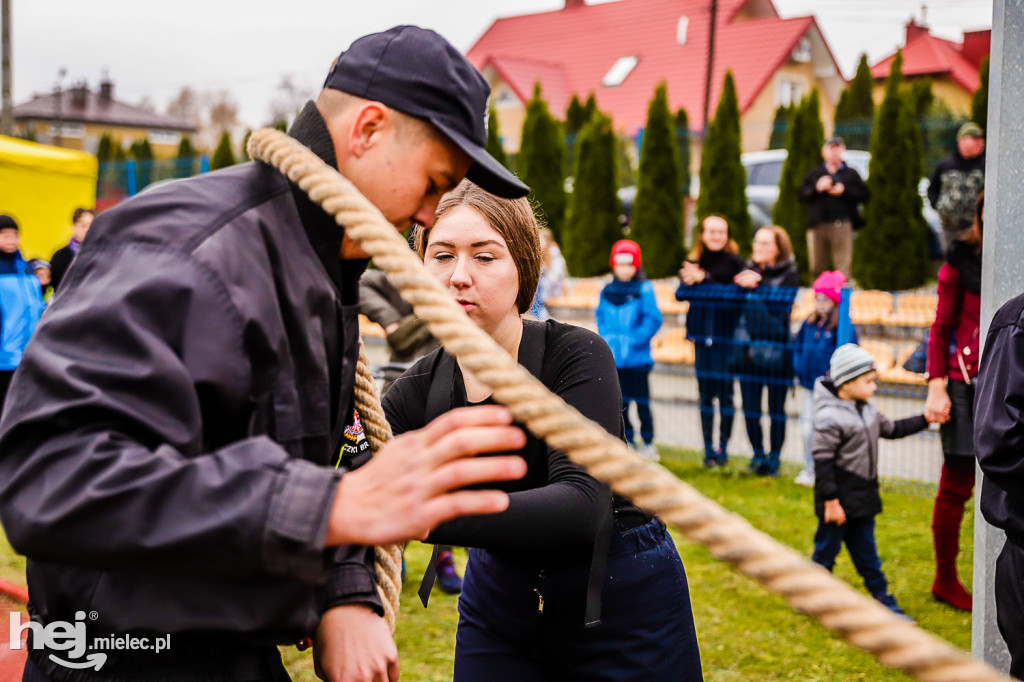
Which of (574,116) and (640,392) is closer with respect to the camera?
(640,392)

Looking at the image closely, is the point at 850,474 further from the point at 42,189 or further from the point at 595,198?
the point at 595,198

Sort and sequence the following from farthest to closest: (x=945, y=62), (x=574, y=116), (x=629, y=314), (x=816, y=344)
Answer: (x=945, y=62), (x=574, y=116), (x=629, y=314), (x=816, y=344)

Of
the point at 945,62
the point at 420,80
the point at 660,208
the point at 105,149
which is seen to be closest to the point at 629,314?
the point at 420,80

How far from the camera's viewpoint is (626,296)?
841 centimetres

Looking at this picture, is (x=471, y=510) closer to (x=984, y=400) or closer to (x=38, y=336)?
(x=38, y=336)

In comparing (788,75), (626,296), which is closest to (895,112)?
(626,296)

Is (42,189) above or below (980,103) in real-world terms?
below

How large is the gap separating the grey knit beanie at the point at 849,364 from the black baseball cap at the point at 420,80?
4.36 m

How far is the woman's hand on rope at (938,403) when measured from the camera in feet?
17.6

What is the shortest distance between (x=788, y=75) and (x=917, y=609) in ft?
119

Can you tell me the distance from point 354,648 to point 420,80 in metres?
0.99

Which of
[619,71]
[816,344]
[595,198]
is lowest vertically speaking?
[816,344]

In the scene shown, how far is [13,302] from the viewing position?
25.3ft

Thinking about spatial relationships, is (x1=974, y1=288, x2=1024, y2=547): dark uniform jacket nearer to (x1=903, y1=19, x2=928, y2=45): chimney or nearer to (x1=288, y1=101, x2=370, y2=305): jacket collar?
(x1=288, y1=101, x2=370, y2=305): jacket collar
